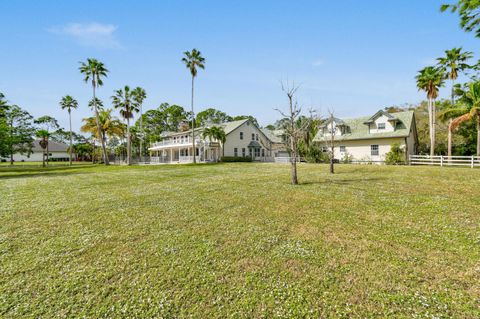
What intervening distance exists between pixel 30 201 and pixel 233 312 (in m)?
12.7

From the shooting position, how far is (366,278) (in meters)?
4.62

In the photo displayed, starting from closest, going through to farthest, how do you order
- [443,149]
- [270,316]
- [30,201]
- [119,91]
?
[270,316] → [30,201] → [443,149] → [119,91]

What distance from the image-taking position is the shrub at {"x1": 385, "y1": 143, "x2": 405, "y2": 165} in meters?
28.8

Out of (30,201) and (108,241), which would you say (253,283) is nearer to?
(108,241)

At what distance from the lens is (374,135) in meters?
32.1

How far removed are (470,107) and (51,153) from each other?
105m

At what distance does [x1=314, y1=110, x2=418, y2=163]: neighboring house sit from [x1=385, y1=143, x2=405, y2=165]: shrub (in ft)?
2.01

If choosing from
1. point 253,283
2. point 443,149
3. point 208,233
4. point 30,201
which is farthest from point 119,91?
point 443,149

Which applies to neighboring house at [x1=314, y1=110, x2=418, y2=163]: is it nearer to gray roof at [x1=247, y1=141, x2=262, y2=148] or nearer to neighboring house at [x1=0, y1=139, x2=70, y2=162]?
gray roof at [x1=247, y1=141, x2=262, y2=148]

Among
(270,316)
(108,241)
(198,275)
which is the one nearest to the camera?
(270,316)

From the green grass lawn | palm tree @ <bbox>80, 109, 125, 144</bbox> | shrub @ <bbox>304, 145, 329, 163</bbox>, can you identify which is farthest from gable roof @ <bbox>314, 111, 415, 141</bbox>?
palm tree @ <bbox>80, 109, 125, 144</bbox>

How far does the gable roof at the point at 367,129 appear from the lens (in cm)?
2994

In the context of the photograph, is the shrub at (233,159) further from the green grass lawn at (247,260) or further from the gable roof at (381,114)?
the green grass lawn at (247,260)

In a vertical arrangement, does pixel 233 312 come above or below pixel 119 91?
below
